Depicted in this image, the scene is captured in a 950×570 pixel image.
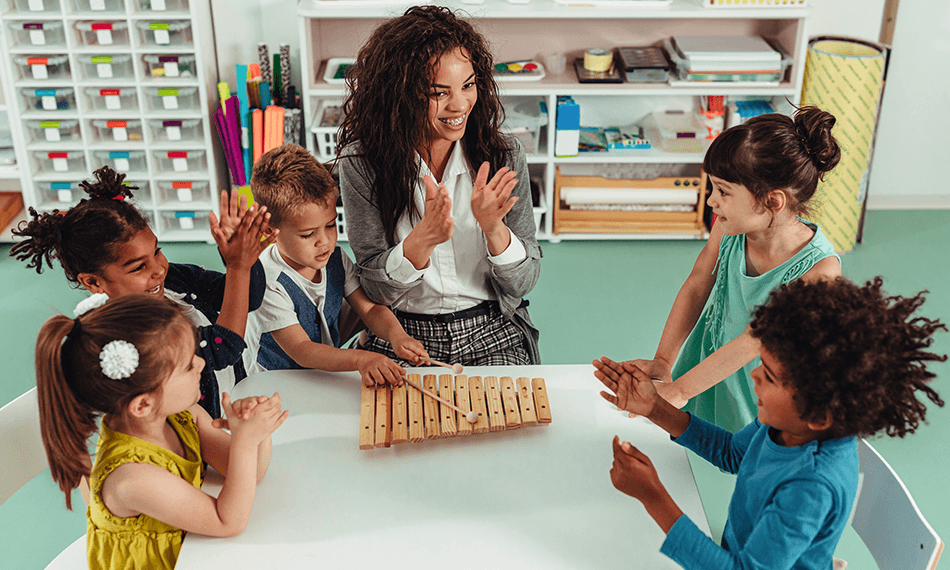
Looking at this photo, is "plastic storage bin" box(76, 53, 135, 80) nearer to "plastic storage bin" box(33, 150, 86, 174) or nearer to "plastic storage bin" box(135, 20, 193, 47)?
"plastic storage bin" box(135, 20, 193, 47)

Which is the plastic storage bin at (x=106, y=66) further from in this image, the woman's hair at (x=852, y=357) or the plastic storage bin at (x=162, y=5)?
the woman's hair at (x=852, y=357)

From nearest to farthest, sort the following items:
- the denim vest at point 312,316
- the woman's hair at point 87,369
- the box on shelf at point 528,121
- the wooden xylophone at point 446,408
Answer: the woman's hair at point 87,369 < the wooden xylophone at point 446,408 < the denim vest at point 312,316 < the box on shelf at point 528,121

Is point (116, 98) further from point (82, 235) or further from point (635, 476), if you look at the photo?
point (635, 476)

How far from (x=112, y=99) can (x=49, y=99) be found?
267 mm

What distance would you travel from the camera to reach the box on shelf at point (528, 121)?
3.66 m

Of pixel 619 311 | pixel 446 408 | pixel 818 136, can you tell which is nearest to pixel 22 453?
pixel 446 408

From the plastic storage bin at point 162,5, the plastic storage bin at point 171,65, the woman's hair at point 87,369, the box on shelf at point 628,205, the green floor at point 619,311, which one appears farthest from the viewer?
the box on shelf at point 628,205

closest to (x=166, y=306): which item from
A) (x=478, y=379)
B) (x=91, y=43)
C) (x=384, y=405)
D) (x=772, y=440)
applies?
(x=384, y=405)

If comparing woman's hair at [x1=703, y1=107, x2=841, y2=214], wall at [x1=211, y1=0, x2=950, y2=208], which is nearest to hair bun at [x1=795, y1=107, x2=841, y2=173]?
woman's hair at [x1=703, y1=107, x2=841, y2=214]

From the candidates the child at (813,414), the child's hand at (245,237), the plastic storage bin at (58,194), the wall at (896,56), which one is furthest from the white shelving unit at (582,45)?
the child at (813,414)

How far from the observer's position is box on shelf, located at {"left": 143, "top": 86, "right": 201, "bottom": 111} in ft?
11.5

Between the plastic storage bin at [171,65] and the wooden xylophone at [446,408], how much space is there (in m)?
2.44

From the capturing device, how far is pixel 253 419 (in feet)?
Result: 4.25

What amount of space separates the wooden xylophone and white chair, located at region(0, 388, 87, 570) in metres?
0.62
